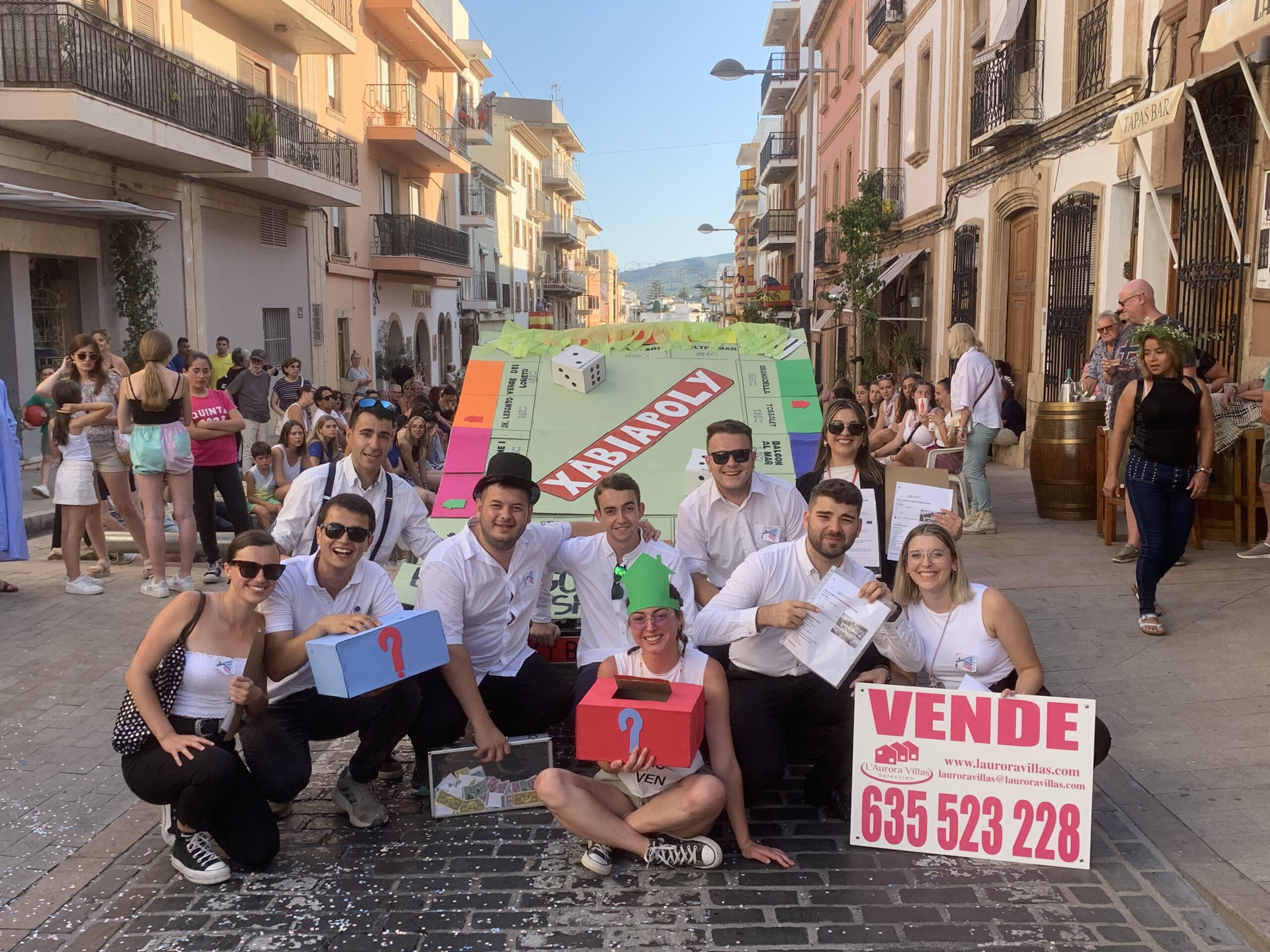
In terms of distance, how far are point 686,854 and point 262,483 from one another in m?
5.95

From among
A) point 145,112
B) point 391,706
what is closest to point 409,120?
point 145,112

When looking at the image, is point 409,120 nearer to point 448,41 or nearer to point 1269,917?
point 448,41

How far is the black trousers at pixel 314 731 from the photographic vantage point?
404 centimetres

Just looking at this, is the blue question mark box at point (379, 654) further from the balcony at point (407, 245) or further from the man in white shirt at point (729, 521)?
the balcony at point (407, 245)

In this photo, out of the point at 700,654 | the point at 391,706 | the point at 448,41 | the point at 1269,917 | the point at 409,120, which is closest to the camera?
the point at 1269,917

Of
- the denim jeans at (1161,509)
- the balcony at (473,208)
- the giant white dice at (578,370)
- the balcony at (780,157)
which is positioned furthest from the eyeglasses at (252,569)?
the balcony at (780,157)

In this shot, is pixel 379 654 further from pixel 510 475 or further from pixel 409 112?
pixel 409 112

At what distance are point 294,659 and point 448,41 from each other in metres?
28.4

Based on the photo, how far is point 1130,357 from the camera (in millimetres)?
8375

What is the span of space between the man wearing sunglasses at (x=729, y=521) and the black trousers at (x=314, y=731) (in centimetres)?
145

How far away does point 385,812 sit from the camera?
4281 mm

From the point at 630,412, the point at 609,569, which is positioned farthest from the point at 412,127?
the point at 609,569

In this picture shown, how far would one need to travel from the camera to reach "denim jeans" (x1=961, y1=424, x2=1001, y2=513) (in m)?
9.61

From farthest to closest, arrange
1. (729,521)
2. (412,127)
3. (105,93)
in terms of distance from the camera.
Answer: (412,127)
(105,93)
(729,521)
